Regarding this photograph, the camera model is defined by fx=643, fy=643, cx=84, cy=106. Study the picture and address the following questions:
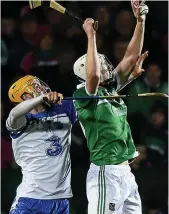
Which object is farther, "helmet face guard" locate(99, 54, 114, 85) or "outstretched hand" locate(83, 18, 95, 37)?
"helmet face guard" locate(99, 54, 114, 85)

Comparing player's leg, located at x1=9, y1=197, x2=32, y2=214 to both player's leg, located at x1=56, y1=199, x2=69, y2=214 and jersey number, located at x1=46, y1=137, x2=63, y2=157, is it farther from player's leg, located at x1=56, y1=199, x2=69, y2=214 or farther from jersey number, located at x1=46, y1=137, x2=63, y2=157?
jersey number, located at x1=46, y1=137, x2=63, y2=157

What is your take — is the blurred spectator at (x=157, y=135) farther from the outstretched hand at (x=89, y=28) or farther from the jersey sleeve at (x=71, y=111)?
the outstretched hand at (x=89, y=28)

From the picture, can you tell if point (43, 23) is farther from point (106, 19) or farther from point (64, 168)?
point (64, 168)

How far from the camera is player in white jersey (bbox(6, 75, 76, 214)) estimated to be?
4.28m

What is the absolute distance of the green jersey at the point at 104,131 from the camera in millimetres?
4020

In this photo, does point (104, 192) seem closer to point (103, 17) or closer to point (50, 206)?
point (50, 206)

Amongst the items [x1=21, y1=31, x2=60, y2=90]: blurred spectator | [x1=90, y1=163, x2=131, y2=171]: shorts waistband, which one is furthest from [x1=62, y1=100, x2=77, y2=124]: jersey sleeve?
[x1=21, y1=31, x2=60, y2=90]: blurred spectator

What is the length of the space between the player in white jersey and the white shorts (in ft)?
1.01

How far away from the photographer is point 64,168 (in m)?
4.30

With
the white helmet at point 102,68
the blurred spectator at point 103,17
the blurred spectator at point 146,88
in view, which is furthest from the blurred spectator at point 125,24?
the white helmet at point 102,68

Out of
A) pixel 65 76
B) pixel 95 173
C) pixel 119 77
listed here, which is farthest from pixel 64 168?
pixel 65 76

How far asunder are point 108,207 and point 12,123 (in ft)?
2.74

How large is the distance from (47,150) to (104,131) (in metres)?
0.47

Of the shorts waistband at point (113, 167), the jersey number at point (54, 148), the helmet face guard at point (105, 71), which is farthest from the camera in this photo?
the jersey number at point (54, 148)
